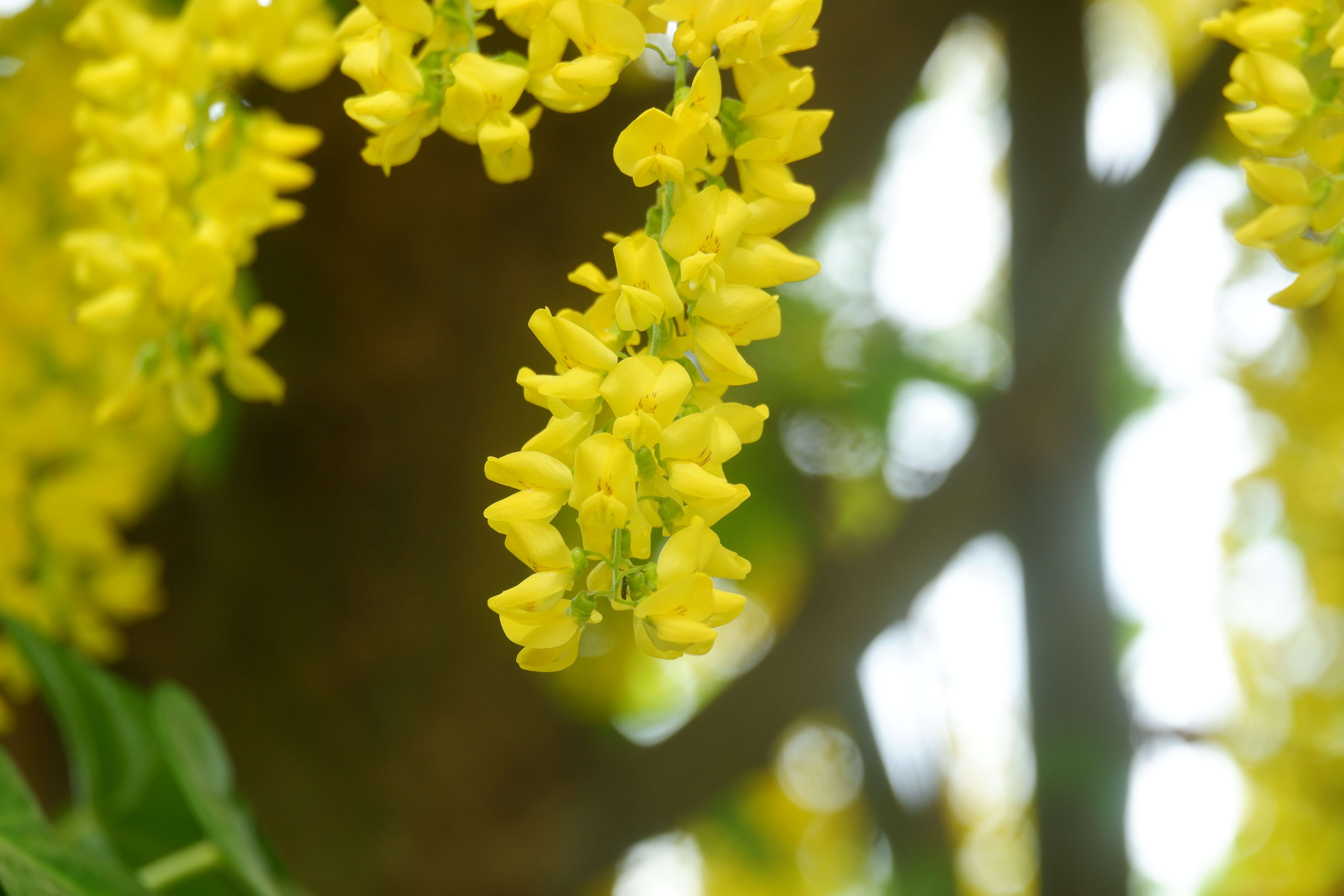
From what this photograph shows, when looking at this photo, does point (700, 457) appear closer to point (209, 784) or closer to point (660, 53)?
point (660, 53)

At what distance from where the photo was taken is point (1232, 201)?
101cm

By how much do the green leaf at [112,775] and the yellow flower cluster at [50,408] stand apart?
1.10 ft

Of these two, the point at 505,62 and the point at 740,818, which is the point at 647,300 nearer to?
the point at 505,62

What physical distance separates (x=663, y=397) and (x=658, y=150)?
7 cm

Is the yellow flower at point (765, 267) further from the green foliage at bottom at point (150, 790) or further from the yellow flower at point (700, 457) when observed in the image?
the green foliage at bottom at point (150, 790)

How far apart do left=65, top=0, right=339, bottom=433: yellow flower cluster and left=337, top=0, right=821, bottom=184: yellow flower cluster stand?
13 cm

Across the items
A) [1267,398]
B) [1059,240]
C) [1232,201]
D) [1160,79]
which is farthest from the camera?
[1267,398]

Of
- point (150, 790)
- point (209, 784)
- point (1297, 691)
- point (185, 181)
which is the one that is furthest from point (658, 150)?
point (1297, 691)

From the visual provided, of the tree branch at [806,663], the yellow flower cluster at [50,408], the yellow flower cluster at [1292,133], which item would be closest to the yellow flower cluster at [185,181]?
the yellow flower cluster at [1292,133]

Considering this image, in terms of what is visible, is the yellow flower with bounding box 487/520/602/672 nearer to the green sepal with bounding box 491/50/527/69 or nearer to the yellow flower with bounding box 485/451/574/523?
the yellow flower with bounding box 485/451/574/523

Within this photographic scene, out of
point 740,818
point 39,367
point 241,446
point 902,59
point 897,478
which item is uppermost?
point 902,59

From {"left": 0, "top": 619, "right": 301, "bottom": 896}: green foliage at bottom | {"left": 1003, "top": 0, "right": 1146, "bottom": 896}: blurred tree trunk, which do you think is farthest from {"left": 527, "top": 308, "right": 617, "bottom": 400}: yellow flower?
{"left": 1003, "top": 0, "right": 1146, "bottom": 896}: blurred tree trunk

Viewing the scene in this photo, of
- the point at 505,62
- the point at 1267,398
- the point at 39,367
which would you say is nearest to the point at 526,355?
the point at 39,367

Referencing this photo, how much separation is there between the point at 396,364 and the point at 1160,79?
1.14 metres
